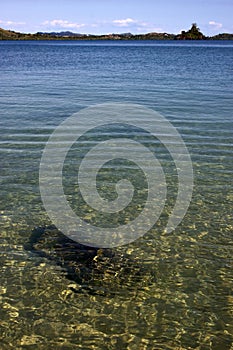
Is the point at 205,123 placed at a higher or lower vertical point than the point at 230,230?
higher

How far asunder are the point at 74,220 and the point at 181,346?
4703 mm

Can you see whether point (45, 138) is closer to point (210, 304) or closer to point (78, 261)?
point (78, 261)

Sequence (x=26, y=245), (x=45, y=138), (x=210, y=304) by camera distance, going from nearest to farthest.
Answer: (x=210, y=304) → (x=26, y=245) → (x=45, y=138)

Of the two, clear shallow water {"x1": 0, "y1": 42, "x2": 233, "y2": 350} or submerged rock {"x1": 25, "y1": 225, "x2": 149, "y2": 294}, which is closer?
clear shallow water {"x1": 0, "y1": 42, "x2": 233, "y2": 350}

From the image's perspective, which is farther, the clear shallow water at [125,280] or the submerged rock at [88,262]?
the submerged rock at [88,262]

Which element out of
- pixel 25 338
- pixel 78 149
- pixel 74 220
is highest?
pixel 78 149

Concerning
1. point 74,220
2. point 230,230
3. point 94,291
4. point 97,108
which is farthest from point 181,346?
point 97,108

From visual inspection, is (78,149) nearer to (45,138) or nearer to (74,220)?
(45,138)

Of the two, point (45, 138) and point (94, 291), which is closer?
point (94, 291)

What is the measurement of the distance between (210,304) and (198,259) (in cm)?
145

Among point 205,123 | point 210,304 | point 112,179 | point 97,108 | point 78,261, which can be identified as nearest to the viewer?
point 210,304

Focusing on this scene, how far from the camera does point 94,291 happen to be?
741cm

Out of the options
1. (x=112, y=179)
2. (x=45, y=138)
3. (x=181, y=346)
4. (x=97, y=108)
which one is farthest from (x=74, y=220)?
(x=97, y=108)

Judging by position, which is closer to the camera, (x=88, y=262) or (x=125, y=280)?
(x=125, y=280)
